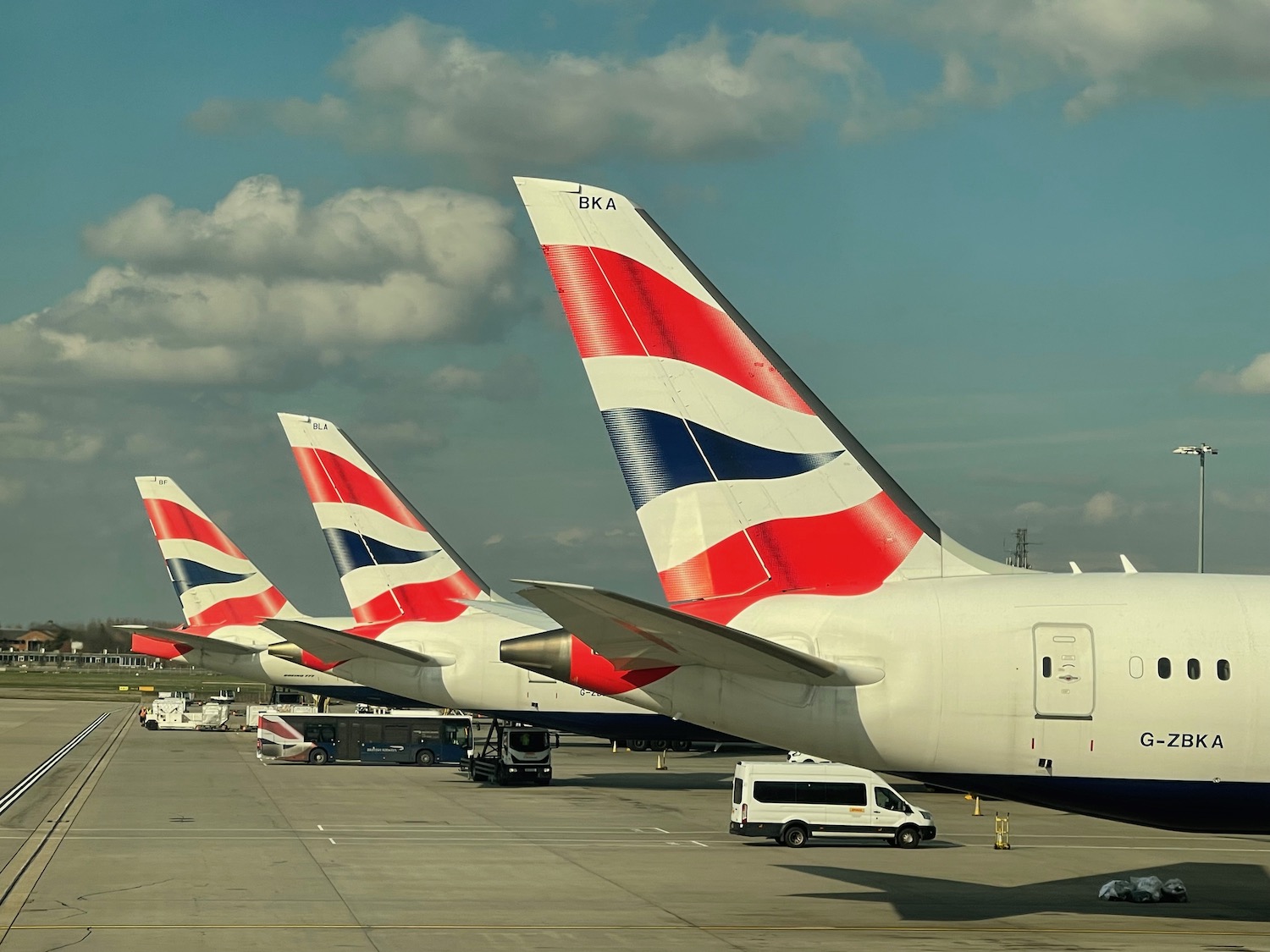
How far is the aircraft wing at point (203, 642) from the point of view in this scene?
245ft

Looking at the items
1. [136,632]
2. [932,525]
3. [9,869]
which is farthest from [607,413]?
[136,632]

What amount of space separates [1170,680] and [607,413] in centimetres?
1026

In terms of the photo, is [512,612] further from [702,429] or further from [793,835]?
[702,429]

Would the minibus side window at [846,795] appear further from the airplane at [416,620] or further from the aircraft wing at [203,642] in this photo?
the aircraft wing at [203,642]

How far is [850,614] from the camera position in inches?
911

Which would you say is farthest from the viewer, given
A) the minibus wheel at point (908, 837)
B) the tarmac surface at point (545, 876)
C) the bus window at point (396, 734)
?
the bus window at point (396, 734)

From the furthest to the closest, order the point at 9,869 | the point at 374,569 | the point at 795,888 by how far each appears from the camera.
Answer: the point at 374,569, the point at 9,869, the point at 795,888

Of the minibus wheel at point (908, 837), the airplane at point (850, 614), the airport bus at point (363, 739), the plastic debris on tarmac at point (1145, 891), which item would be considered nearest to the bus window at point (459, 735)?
the airport bus at point (363, 739)

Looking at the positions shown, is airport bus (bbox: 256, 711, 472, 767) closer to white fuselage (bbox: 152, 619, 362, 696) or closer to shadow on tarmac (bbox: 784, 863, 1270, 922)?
white fuselage (bbox: 152, 619, 362, 696)

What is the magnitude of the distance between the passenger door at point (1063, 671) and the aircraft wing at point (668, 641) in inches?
103

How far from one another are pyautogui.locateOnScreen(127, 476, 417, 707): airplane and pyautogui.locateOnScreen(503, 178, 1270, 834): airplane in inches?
2268

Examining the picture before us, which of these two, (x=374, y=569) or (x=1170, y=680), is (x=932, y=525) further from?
(x=374, y=569)

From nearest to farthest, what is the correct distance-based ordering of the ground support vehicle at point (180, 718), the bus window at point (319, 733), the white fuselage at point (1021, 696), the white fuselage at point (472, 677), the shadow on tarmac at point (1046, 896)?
the white fuselage at point (1021, 696), the shadow on tarmac at point (1046, 896), the white fuselage at point (472, 677), the bus window at point (319, 733), the ground support vehicle at point (180, 718)

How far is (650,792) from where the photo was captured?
57219 mm
